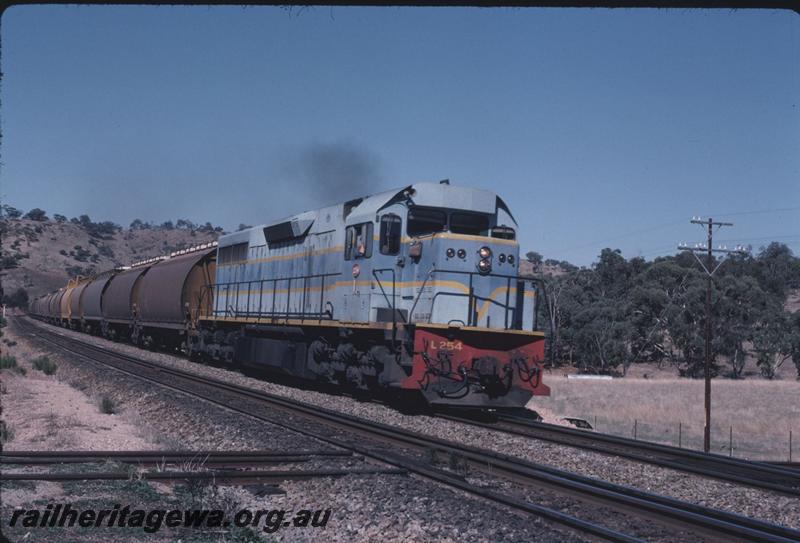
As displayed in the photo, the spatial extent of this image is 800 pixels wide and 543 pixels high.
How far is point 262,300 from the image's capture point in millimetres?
23484

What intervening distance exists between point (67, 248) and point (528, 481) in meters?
164

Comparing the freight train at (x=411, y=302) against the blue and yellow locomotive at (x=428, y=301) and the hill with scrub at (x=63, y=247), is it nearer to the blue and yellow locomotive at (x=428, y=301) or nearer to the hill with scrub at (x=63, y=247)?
the blue and yellow locomotive at (x=428, y=301)

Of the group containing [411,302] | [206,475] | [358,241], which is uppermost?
[358,241]

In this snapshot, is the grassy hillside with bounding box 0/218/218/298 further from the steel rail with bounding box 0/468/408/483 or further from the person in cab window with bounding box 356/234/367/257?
the steel rail with bounding box 0/468/408/483

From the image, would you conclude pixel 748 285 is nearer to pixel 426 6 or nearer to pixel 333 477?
pixel 333 477

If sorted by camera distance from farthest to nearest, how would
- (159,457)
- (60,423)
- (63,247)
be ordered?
(63,247) → (60,423) → (159,457)

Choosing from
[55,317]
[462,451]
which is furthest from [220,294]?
[55,317]

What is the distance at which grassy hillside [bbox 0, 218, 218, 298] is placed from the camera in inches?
4978

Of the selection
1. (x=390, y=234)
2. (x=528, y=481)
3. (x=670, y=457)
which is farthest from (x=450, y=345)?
(x=528, y=481)

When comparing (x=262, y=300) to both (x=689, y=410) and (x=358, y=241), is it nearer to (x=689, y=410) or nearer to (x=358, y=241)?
(x=358, y=241)

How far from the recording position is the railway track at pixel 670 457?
10.5 metres

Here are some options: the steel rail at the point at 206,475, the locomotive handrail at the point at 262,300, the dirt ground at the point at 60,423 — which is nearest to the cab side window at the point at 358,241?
the locomotive handrail at the point at 262,300

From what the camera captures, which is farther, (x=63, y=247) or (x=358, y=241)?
(x=63, y=247)

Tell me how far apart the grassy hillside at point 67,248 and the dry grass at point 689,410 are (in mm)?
79583
